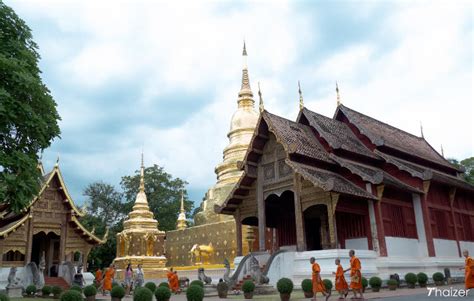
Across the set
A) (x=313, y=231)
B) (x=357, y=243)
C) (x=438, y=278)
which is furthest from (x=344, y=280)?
(x=313, y=231)

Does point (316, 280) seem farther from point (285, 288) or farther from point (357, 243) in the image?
point (357, 243)

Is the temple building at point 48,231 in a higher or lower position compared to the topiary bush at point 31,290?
higher

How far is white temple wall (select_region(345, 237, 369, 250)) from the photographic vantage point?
57.8 feet

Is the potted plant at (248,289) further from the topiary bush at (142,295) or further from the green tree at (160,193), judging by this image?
the green tree at (160,193)

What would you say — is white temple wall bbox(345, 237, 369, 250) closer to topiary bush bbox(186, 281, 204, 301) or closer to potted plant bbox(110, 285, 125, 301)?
topiary bush bbox(186, 281, 204, 301)

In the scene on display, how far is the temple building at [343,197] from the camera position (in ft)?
54.2

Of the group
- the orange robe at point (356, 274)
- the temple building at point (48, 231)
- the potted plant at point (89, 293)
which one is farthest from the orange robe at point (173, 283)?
the orange robe at point (356, 274)

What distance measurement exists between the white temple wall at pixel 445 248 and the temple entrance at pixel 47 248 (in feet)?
56.9

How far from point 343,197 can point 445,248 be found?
7.64 m

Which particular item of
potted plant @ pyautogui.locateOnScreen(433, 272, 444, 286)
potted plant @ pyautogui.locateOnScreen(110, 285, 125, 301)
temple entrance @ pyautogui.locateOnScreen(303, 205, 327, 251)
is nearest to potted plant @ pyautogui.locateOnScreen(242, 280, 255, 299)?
potted plant @ pyautogui.locateOnScreen(110, 285, 125, 301)

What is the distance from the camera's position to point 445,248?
68.9 ft

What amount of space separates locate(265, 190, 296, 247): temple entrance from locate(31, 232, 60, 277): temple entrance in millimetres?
10293

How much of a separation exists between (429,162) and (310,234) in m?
8.55

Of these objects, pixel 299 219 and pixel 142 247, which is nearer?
pixel 299 219
